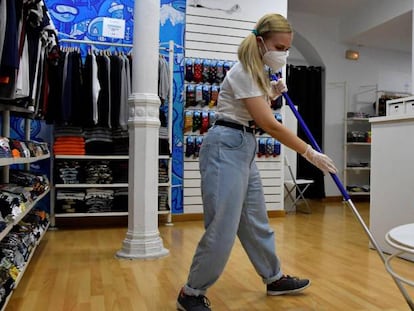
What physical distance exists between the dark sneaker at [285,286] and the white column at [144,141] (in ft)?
3.70

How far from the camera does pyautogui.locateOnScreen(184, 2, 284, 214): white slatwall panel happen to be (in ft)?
16.5

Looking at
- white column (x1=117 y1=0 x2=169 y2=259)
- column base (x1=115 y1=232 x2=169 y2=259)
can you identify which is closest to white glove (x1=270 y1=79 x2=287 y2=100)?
white column (x1=117 y1=0 x2=169 y2=259)

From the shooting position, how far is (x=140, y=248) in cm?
312

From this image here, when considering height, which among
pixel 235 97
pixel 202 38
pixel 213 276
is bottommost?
pixel 213 276

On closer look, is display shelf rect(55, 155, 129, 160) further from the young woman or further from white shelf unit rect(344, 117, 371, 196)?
white shelf unit rect(344, 117, 371, 196)

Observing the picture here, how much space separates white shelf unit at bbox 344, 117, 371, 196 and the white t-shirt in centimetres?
590

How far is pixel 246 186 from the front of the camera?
2010mm

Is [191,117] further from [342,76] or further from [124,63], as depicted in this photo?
[342,76]

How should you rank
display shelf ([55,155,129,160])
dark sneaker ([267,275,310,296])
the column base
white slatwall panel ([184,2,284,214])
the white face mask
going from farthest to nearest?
white slatwall panel ([184,2,284,214]) → display shelf ([55,155,129,160]) → the column base → dark sneaker ([267,275,310,296]) → the white face mask

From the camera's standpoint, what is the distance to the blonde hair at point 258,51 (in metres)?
1.88

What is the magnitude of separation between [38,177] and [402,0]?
18.1 ft

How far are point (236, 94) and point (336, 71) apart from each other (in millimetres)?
6238

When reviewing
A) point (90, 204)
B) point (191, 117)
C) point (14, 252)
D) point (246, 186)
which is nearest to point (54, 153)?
point (90, 204)

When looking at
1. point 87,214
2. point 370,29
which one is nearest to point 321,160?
point 87,214
